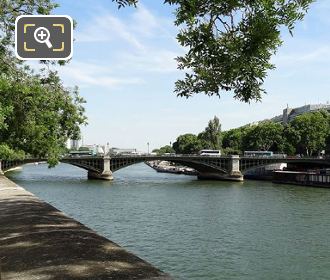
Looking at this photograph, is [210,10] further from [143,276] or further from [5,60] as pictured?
[5,60]

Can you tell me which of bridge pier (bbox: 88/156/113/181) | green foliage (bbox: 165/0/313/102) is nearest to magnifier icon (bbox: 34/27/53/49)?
green foliage (bbox: 165/0/313/102)

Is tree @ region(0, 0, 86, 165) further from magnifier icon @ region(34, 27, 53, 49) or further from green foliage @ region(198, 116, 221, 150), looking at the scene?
green foliage @ region(198, 116, 221, 150)

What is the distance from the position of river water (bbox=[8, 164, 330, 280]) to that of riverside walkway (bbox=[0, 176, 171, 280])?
7.24 meters

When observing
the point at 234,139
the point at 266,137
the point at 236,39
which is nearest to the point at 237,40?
the point at 236,39

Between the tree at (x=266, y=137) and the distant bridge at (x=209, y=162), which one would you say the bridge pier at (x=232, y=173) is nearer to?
the distant bridge at (x=209, y=162)

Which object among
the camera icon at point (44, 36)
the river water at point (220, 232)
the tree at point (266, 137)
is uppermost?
the tree at point (266, 137)

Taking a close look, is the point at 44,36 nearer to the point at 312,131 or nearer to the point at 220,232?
the point at 220,232

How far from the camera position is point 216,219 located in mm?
36219

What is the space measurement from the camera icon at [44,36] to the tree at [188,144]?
158 meters

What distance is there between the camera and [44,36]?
4.04 metres

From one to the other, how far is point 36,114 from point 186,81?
531 inches

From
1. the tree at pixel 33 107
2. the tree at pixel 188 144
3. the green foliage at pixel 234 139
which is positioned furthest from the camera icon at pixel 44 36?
the tree at pixel 188 144

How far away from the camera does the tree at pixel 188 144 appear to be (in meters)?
163

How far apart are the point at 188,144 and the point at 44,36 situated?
547 feet
